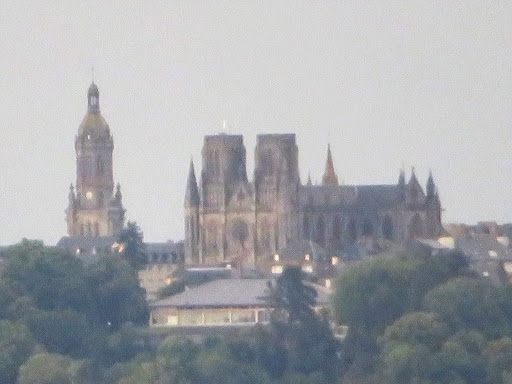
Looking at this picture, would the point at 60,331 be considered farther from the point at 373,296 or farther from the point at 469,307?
the point at 469,307

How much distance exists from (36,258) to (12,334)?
58.9 ft

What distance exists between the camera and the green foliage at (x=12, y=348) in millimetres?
165000

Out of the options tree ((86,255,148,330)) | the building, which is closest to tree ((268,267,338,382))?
the building

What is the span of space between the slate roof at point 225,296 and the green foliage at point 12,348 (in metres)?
13.8

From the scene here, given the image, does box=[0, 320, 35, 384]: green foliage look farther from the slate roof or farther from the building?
the slate roof

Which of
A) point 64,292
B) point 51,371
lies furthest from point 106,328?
point 51,371

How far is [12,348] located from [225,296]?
19192 millimetres

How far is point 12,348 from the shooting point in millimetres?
166375

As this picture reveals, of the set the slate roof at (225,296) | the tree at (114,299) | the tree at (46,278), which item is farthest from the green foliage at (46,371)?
the slate roof at (225,296)

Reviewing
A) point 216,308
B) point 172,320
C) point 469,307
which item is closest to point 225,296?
point 216,308

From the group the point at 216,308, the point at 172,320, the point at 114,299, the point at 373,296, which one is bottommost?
the point at 172,320

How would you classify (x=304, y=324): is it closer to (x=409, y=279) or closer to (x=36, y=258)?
(x=409, y=279)

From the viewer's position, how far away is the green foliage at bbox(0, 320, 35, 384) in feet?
541

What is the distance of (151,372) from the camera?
161250 mm
